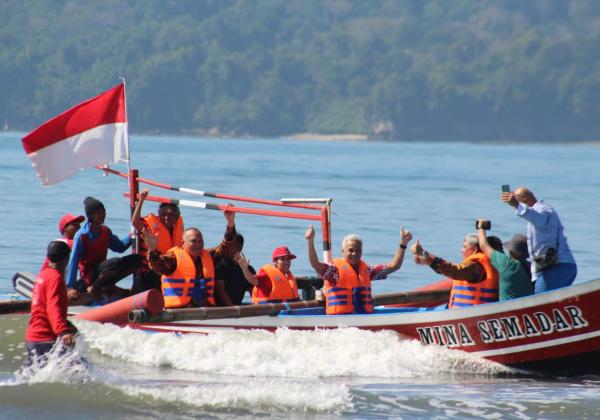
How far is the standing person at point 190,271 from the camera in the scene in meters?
13.5

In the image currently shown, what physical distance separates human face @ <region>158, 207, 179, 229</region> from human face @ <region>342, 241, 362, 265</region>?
238 centimetres

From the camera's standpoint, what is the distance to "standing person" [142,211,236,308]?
13.5 m

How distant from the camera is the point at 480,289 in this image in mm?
12938

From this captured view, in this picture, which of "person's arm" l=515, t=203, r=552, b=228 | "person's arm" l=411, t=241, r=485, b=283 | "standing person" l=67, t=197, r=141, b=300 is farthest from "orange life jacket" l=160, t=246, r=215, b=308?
"person's arm" l=515, t=203, r=552, b=228

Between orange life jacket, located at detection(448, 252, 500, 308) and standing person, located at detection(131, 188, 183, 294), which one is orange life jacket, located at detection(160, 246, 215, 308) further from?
orange life jacket, located at detection(448, 252, 500, 308)

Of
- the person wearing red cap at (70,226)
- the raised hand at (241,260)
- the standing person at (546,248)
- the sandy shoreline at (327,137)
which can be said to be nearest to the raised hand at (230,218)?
the raised hand at (241,260)

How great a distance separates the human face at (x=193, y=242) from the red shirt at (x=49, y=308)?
134 inches

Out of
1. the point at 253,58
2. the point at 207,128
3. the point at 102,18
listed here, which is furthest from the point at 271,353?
the point at 102,18

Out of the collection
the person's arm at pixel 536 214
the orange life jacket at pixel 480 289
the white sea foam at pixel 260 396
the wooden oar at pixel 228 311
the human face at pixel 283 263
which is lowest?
the white sea foam at pixel 260 396

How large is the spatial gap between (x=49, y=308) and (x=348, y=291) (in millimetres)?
4138

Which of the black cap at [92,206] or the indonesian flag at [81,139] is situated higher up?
the indonesian flag at [81,139]

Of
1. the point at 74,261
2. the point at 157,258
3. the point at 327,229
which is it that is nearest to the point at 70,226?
the point at 74,261

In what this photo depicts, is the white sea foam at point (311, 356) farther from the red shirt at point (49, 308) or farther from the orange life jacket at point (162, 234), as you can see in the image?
the red shirt at point (49, 308)

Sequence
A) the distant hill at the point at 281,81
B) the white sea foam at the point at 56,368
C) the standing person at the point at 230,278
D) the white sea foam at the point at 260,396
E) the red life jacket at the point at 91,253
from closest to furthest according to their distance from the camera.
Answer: the white sea foam at the point at 56,368 < the white sea foam at the point at 260,396 < the standing person at the point at 230,278 < the red life jacket at the point at 91,253 < the distant hill at the point at 281,81
